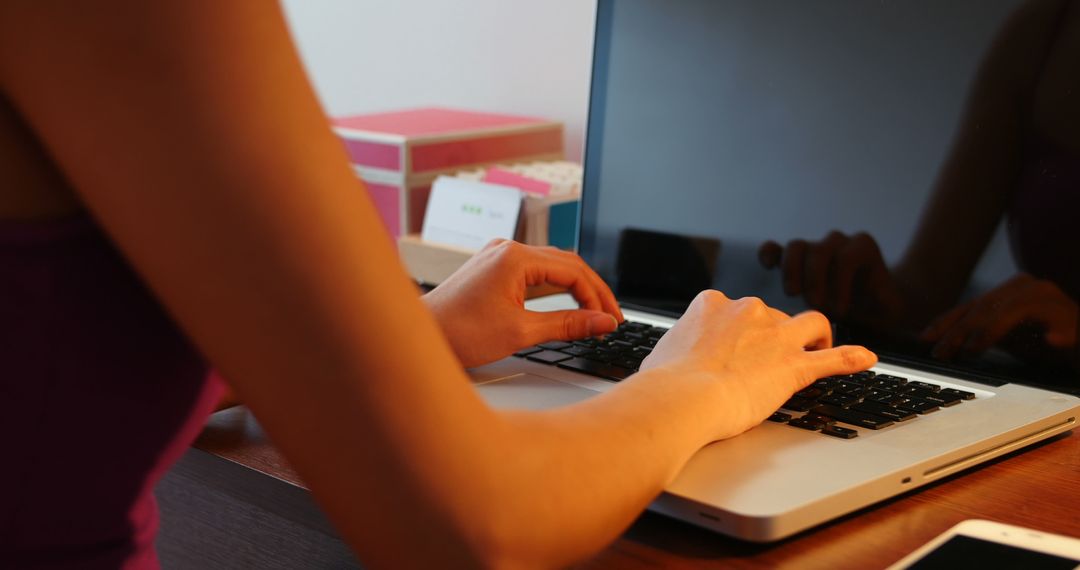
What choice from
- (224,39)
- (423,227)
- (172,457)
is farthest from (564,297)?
(224,39)

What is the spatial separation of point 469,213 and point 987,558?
79cm

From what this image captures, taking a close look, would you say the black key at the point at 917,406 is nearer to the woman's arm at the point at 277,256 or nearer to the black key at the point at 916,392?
the black key at the point at 916,392

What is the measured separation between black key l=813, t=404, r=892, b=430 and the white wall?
87 cm

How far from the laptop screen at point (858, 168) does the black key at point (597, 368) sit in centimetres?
22

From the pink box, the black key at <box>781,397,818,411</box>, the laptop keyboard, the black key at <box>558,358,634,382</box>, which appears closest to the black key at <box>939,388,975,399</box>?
the laptop keyboard

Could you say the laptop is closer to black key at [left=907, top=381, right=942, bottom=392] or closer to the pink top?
black key at [left=907, top=381, right=942, bottom=392]

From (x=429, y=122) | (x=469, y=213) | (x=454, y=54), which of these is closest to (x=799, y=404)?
(x=469, y=213)

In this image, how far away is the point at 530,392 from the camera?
0.78 metres

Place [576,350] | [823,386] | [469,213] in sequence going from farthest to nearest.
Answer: [469,213], [576,350], [823,386]

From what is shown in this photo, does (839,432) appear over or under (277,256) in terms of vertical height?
under

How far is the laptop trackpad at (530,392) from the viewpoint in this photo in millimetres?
753

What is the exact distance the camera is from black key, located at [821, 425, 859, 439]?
2.16 ft

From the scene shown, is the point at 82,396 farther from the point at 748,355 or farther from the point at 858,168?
→ the point at 858,168

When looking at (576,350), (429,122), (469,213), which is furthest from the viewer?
(429,122)
